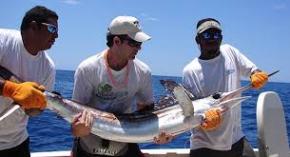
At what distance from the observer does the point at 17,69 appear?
3.17 metres

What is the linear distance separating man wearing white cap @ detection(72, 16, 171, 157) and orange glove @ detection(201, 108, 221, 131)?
0.97ft

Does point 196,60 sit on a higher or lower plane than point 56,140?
higher

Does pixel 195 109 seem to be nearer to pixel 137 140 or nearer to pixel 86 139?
pixel 137 140

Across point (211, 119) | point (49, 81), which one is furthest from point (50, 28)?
point (211, 119)

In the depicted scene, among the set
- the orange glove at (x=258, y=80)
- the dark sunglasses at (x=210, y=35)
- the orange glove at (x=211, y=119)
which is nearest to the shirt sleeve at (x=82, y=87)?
the orange glove at (x=211, y=119)

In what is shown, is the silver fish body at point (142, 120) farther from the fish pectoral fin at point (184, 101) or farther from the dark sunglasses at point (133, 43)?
the dark sunglasses at point (133, 43)

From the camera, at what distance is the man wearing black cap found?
12.7 ft

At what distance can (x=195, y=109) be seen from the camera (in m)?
3.57

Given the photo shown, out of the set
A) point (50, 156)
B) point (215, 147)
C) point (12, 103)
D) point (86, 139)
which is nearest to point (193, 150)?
point (215, 147)

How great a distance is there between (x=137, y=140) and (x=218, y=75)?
37.2 inches

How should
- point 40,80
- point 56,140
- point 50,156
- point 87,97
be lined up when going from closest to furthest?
point 40,80, point 87,97, point 50,156, point 56,140

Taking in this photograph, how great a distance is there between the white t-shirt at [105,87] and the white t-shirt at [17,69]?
9.7 inches

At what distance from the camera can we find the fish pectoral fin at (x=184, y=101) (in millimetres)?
3383

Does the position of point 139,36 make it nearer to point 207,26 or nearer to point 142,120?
point 142,120
